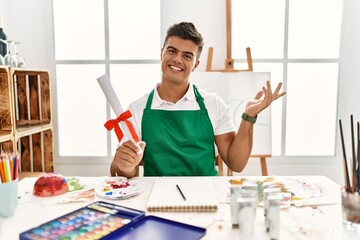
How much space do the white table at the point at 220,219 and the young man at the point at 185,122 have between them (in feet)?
1.25

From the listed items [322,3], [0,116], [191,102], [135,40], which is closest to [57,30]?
[135,40]

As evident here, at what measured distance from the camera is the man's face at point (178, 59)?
4.80 feet

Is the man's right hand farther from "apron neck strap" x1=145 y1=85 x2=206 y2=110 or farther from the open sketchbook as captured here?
"apron neck strap" x1=145 y1=85 x2=206 y2=110

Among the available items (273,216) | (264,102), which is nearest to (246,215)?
(273,216)

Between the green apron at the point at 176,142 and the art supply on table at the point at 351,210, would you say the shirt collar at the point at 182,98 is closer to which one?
the green apron at the point at 176,142

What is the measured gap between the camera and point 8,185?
0.85 metres

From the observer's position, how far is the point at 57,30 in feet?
8.02

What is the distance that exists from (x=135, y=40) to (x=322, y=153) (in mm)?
1758

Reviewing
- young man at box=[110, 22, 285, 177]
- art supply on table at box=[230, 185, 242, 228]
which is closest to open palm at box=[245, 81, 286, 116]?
young man at box=[110, 22, 285, 177]

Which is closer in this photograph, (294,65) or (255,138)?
(255,138)

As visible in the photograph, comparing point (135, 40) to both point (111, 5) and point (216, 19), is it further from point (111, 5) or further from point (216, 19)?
point (216, 19)

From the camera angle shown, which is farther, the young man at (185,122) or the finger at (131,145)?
the young man at (185,122)

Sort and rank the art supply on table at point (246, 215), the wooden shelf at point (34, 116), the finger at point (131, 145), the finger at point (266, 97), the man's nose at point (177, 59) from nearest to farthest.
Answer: the art supply on table at point (246, 215)
the finger at point (131, 145)
the finger at point (266, 97)
the man's nose at point (177, 59)
the wooden shelf at point (34, 116)

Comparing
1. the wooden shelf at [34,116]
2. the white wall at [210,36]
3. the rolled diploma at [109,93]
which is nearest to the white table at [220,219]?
the rolled diploma at [109,93]
